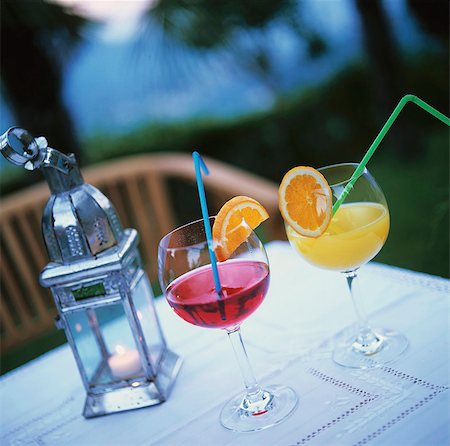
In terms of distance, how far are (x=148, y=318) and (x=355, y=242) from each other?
0.41 meters

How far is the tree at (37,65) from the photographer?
12.5 feet

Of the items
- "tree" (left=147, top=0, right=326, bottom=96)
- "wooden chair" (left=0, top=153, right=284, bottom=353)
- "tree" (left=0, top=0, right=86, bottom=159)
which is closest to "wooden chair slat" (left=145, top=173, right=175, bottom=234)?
"wooden chair" (left=0, top=153, right=284, bottom=353)

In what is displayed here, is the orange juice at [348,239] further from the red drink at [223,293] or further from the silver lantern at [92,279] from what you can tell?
the silver lantern at [92,279]

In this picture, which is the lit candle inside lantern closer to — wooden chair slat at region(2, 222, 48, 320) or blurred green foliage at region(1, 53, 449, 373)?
wooden chair slat at region(2, 222, 48, 320)

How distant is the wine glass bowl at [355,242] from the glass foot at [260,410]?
121mm

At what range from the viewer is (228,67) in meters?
5.61

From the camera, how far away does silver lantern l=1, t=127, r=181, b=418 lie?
1055 millimetres

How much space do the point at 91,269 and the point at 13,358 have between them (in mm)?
2691

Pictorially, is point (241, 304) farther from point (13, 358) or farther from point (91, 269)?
point (13, 358)

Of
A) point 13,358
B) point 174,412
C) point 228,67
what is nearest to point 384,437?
point 174,412

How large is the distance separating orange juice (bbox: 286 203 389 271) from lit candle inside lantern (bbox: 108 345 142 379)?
36 cm

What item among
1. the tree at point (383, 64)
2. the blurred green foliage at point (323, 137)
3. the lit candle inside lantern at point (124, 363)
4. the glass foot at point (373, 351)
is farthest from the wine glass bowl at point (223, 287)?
the tree at point (383, 64)

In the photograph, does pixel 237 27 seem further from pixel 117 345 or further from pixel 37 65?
pixel 117 345

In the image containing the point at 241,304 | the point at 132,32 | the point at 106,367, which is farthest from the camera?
the point at 132,32
